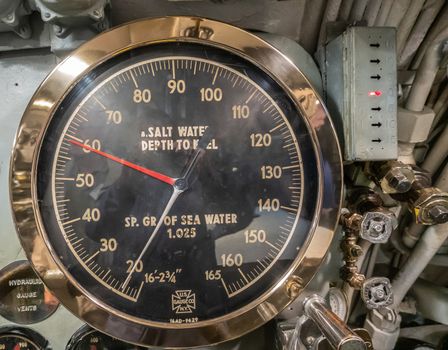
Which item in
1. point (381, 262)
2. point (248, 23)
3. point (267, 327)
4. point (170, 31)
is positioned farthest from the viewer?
point (381, 262)

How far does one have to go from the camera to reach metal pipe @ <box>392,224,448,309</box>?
1.10 metres

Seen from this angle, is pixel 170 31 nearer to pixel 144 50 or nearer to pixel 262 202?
pixel 144 50

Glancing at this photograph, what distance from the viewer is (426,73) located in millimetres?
1010

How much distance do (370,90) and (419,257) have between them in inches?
20.0

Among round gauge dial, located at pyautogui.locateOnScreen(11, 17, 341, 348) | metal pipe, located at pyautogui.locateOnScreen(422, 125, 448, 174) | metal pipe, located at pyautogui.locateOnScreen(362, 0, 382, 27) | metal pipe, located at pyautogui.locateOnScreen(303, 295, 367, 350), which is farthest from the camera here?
metal pipe, located at pyautogui.locateOnScreen(422, 125, 448, 174)

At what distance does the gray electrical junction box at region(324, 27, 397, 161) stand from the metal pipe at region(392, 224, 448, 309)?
0.30 m

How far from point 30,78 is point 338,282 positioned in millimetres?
1006

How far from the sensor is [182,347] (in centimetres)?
96

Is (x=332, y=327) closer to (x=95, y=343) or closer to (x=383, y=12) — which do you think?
(x=95, y=343)

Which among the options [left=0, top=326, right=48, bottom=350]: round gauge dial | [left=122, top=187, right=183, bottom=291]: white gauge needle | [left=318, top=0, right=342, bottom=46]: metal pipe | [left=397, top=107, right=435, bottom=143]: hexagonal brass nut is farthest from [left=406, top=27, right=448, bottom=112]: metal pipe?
[left=0, top=326, right=48, bottom=350]: round gauge dial

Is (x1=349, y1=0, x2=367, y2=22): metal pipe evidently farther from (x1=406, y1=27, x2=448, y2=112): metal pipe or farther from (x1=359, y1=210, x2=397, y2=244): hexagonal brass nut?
(x1=359, y1=210, x2=397, y2=244): hexagonal brass nut

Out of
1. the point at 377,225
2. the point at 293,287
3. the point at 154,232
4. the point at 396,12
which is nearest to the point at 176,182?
the point at 154,232

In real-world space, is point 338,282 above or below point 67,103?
below

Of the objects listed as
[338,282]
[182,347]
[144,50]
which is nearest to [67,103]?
[144,50]
